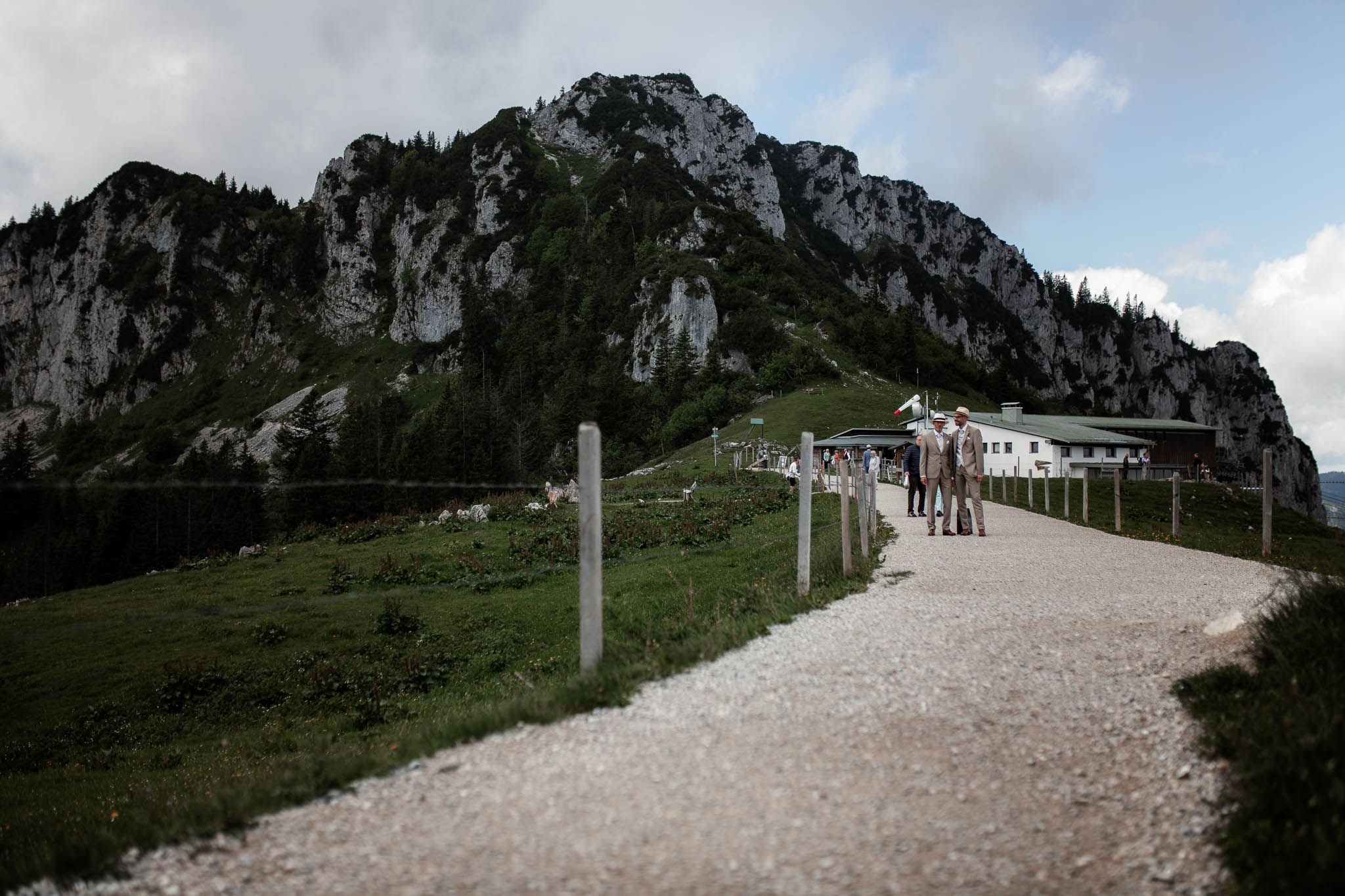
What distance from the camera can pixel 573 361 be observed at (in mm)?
141375

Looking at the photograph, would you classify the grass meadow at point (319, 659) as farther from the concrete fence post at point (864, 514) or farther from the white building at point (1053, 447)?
the white building at point (1053, 447)

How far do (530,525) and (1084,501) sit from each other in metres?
17.6

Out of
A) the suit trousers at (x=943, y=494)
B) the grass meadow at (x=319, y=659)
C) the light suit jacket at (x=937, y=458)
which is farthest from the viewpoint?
the suit trousers at (x=943, y=494)

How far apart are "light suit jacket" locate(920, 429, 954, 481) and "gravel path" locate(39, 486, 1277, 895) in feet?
30.2

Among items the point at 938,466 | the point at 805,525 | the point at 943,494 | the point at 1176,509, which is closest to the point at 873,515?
the point at 943,494

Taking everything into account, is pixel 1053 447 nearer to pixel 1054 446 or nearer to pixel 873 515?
pixel 1054 446

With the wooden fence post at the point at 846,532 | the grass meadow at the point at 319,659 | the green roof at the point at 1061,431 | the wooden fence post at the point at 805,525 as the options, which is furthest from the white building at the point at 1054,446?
the wooden fence post at the point at 805,525

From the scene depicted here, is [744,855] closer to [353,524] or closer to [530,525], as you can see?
[530,525]

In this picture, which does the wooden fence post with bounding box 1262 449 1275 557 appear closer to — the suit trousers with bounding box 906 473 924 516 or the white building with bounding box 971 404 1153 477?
the suit trousers with bounding box 906 473 924 516

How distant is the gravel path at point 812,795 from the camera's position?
348cm

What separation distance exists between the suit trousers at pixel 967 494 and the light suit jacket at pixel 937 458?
0.85 ft

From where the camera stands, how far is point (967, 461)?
15531 millimetres

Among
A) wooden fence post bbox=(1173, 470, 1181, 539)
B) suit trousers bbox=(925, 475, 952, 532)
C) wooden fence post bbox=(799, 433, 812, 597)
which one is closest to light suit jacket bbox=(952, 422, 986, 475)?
suit trousers bbox=(925, 475, 952, 532)

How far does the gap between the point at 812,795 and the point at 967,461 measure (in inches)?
501
